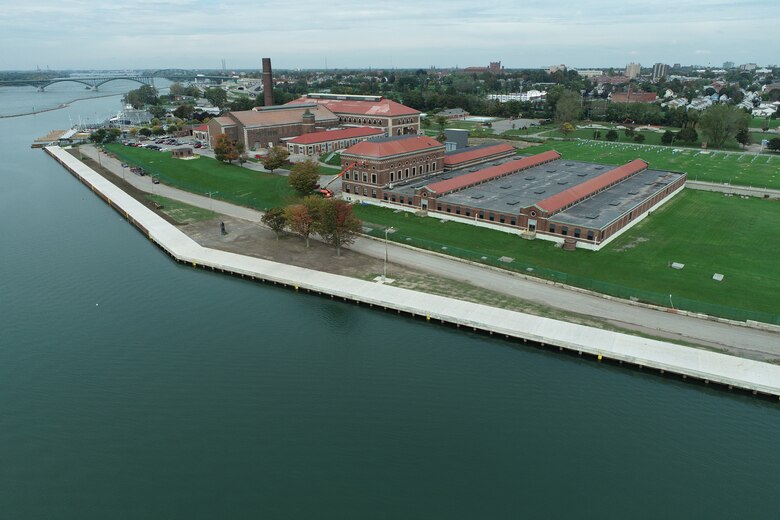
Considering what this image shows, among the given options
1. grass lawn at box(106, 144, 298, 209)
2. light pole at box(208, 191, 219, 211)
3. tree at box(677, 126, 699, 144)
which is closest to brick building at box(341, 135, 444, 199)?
grass lawn at box(106, 144, 298, 209)

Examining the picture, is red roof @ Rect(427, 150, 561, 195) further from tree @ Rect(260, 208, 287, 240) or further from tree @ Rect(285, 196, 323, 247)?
tree @ Rect(260, 208, 287, 240)

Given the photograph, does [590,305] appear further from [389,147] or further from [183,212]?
[183,212]

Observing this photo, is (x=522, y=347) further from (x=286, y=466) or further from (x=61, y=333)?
(x=61, y=333)

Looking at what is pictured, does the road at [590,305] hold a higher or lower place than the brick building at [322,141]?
lower

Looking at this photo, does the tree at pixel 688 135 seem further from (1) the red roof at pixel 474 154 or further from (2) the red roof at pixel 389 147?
(2) the red roof at pixel 389 147

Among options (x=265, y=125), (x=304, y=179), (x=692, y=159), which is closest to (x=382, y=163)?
(x=304, y=179)

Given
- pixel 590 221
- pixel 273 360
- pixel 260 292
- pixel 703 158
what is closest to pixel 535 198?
pixel 590 221

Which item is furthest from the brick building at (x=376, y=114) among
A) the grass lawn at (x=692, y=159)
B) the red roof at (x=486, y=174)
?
the red roof at (x=486, y=174)
